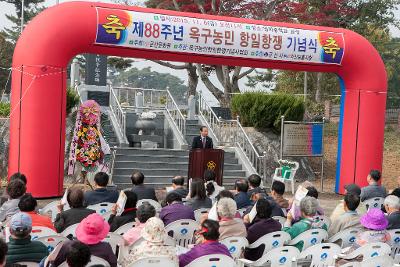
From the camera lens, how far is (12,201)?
22.6ft

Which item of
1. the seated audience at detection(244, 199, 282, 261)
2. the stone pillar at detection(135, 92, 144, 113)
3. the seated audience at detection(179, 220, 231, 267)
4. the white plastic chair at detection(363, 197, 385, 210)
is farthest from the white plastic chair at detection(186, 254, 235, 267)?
the stone pillar at detection(135, 92, 144, 113)

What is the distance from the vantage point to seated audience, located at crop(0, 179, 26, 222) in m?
6.77

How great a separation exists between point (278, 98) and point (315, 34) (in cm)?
473

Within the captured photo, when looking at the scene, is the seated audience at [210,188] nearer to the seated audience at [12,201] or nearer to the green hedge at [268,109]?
the seated audience at [12,201]

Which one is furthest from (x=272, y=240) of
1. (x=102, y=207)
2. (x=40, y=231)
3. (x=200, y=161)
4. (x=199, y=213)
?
(x=200, y=161)

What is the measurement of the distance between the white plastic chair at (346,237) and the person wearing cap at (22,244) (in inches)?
125

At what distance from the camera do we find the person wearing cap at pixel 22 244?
4781 millimetres

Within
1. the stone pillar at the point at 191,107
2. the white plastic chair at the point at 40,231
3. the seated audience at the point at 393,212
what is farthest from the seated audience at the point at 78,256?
the stone pillar at the point at 191,107

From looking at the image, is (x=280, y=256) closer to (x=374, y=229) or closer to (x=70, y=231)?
(x=374, y=229)

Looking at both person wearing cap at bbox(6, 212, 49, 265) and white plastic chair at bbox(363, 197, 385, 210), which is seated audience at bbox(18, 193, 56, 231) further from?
white plastic chair at bbox(363, 197, 385, 210)

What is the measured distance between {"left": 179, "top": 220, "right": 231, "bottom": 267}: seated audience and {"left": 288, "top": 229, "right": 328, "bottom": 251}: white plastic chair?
1.31m

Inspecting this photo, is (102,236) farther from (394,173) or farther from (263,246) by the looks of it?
(394,173)

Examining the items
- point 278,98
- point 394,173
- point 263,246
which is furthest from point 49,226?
point 394,173

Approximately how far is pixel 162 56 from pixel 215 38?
3.88ft
